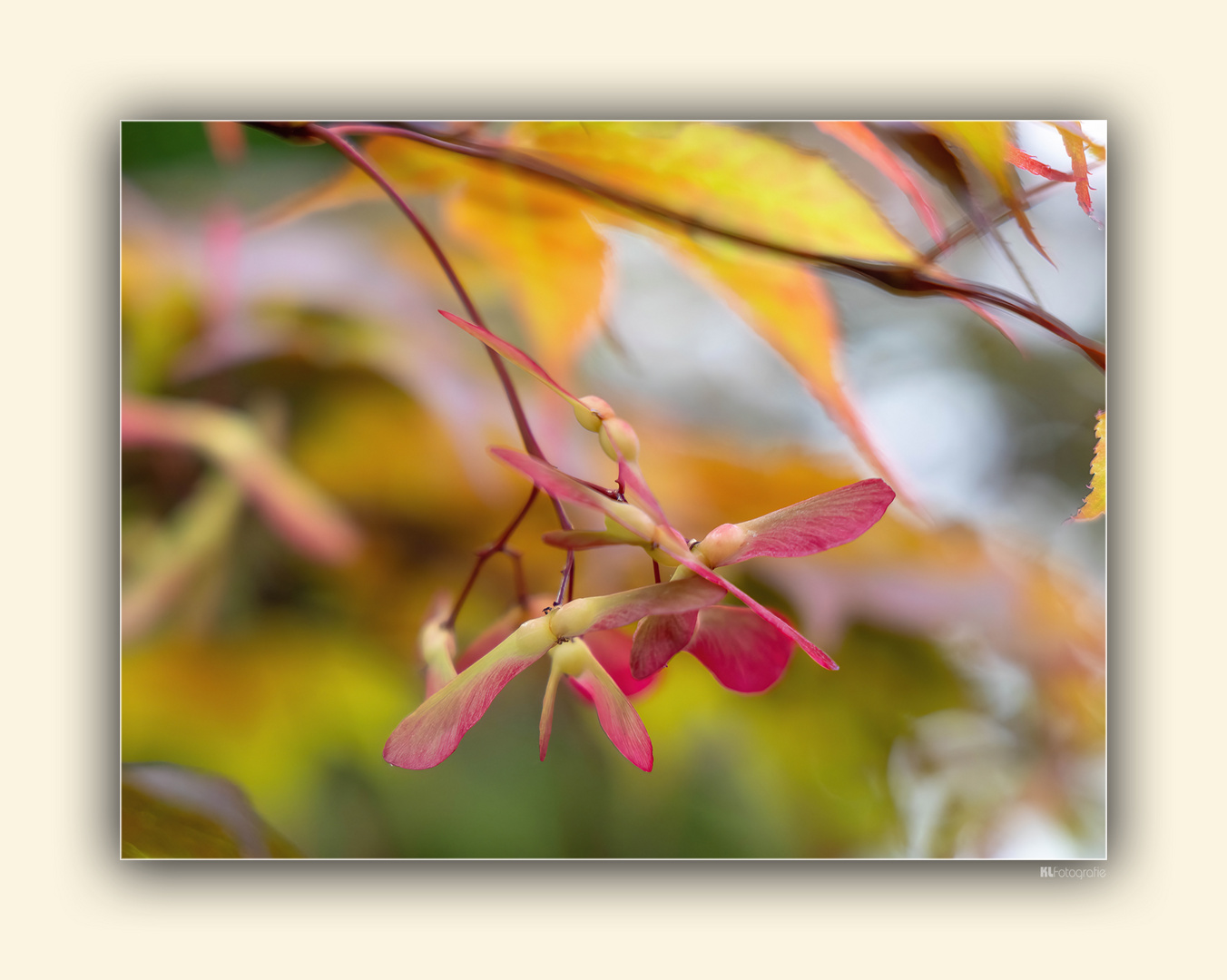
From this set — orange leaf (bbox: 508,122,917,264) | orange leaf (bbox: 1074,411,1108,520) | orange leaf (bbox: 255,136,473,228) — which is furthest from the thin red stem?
orange leaf (bbox: 1074,411,1108,520)

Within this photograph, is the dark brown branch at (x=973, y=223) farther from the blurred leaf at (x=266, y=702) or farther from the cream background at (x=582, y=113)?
the blurred leaf at (x=266, y=702)

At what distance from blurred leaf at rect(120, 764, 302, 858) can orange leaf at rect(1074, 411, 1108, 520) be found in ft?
1.86

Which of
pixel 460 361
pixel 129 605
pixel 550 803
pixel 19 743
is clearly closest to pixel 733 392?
pixel 460 361

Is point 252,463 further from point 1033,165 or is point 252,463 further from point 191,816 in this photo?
point 1033,165

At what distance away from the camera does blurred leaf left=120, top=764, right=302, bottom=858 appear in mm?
584

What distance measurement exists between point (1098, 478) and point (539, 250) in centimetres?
40

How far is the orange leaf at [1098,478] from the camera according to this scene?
1.90 ft

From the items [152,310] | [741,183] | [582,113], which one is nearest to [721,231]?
[741,183]

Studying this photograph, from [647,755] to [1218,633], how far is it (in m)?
0.49

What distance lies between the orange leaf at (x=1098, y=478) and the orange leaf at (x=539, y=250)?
34cm

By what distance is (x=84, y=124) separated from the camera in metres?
0.60

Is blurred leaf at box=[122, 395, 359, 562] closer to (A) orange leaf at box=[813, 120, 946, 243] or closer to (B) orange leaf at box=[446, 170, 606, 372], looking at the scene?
(B) orange leaf at box=[446, 170, 606, 372]

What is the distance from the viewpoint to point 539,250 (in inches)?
21.7

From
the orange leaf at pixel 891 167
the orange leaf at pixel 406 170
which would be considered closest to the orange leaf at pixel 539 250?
the orange leaf at pixel 406 170
